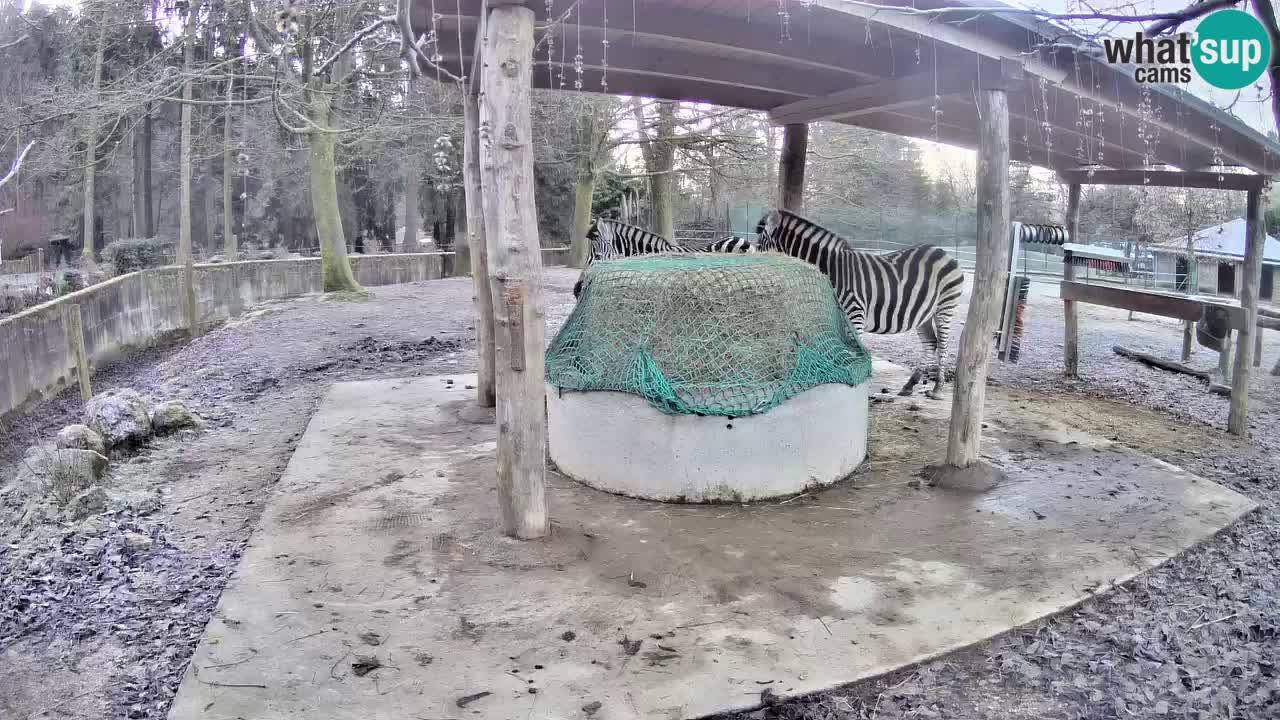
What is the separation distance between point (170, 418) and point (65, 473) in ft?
5.28

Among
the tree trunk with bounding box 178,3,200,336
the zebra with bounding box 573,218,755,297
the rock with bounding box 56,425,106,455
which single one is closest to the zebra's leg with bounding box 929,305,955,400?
the zebra with bounding box 573,218,755,297

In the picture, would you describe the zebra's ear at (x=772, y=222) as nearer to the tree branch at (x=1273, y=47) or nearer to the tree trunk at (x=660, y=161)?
the tree branch at (x=1273, y=47)

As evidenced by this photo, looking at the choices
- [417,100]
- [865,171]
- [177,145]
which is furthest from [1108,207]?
[177,145]

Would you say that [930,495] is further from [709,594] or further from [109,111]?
[109,111]

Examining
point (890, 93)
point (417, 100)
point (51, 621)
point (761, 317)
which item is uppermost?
point (417, 100)

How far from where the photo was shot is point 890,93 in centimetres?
613

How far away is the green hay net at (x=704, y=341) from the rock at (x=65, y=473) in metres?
3.35

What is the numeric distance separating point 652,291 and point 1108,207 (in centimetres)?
1706

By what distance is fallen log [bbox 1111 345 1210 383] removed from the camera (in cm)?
936

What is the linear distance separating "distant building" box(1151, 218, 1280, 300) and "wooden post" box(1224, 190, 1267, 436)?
8722 millimetres

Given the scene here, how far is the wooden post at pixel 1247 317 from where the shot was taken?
22.8 ft

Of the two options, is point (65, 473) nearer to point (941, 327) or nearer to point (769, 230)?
point (769, 230)

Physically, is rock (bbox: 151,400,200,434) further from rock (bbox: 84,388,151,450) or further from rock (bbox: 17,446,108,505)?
rock (bbox: 17,446,108,505)

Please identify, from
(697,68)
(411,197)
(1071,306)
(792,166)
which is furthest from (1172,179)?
(411,197)
